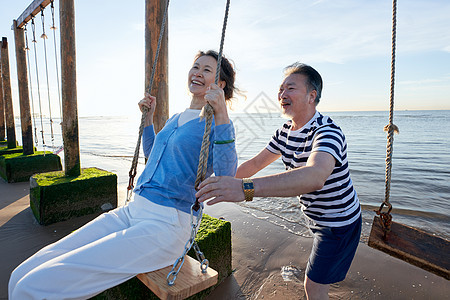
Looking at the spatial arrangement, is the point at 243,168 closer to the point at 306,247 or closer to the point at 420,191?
the point at 306,247

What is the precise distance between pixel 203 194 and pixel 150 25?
2.82m

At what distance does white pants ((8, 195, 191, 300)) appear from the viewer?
140 cm

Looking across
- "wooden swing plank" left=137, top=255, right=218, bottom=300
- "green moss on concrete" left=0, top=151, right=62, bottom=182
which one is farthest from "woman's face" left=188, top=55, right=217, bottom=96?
"green moss on concrete" left=0, top=151, right=62, bottom=182

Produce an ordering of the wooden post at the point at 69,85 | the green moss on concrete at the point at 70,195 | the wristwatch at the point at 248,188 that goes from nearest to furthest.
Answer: the wristwatch at the point at 248,188 → the green moss on concrete at the point at 70,195 → the wooden post at the point at 69,85

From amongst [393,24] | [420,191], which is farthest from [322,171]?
[420,191]

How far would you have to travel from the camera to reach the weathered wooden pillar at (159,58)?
3.33m

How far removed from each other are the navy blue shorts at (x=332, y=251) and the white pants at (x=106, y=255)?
0.95 m

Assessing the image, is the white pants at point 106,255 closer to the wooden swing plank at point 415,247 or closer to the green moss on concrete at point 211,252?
the green moss on concrete at point 211,252

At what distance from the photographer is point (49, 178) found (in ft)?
16.0

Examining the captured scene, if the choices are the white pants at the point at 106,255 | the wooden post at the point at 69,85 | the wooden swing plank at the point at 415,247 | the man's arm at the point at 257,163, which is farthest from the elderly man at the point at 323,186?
the wooden post at the point at 69,85

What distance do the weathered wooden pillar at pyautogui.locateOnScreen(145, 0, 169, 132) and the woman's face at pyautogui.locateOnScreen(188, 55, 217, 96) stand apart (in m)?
1.37

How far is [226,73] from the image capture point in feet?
7.57

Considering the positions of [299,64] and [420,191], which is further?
[420,191]

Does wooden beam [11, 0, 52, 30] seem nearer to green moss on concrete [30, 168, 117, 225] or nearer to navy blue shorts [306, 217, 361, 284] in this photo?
green moss on concrete [30, 168, 117, 225]
